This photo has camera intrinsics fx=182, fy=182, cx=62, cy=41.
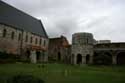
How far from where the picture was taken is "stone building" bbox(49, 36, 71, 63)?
58.1 meters

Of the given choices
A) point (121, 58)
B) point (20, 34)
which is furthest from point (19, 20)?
point (121, 58)

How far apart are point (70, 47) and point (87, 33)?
22.7ft

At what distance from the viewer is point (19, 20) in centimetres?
4619

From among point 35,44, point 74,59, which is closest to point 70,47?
point 74,59

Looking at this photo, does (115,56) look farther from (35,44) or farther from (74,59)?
(35,44)

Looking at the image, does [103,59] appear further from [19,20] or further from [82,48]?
[19,20]

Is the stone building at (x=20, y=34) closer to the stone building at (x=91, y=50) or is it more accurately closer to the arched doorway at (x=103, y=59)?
the stone building at (x=91, y=50)

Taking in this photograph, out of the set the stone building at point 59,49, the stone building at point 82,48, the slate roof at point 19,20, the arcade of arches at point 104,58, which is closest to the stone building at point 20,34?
the slate roof at point 19,20

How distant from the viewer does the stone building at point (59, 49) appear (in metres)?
58.1

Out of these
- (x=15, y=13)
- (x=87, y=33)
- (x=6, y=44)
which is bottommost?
(x=6, y=44)

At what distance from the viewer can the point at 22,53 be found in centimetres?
4434

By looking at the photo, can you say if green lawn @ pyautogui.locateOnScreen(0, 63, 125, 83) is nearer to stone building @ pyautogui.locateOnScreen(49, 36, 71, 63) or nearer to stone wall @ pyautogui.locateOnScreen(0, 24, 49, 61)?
stone wall @ pyautogui.locateOnScreen(0, 24, 49, 61)

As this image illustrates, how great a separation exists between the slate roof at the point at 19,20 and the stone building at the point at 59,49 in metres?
7.14

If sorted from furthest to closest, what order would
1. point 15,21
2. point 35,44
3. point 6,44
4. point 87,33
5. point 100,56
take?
point 87,33
point 35,44
point 100,56
point 15,21
point 6,44
